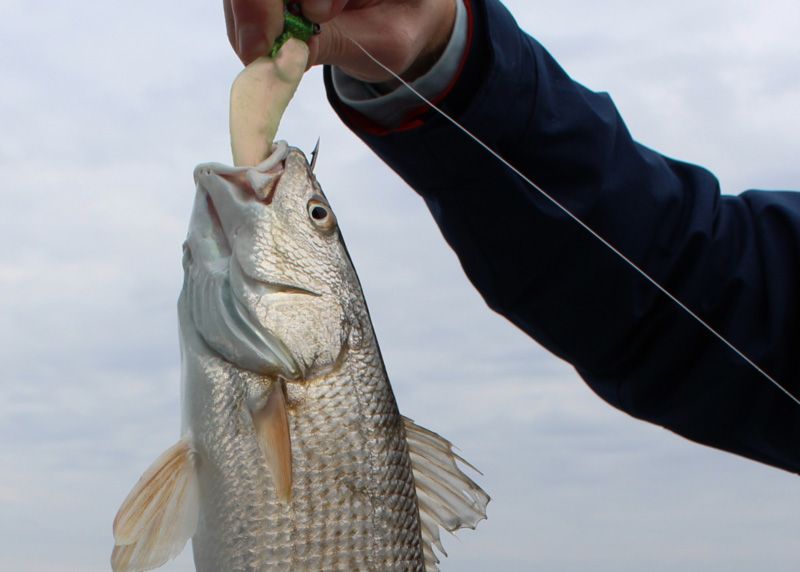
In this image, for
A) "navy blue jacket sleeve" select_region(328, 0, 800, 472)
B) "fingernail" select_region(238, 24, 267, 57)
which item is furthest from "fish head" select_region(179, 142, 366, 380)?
"navy blue jacket sleeve" select_region(328, 0, 800, 472)

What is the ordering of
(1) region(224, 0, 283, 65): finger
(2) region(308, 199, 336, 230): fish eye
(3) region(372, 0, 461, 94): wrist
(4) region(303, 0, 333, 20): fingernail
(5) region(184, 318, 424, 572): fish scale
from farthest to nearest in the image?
1. (3) region(372, 0, 461, 94): wrist
2. (2) region(308, 199, 336, 230): fish eye
3. (4) region(303, 0, 333, 20): fingernail
4. (1) region(224, 0, 283, 65): finger
5. (5) region(184, 318, 424, 572): fish scale

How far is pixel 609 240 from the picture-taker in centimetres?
273

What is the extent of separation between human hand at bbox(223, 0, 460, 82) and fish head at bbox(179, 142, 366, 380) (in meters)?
0.33

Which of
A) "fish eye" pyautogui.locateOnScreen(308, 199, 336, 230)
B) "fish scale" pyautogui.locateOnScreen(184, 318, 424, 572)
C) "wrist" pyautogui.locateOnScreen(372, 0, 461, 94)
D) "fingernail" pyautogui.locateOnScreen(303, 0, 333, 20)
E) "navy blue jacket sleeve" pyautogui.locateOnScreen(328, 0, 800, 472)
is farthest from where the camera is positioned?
"navy blue jacket sleeve" pyautogui.locateOnScreen(328, 0, 800, 472)

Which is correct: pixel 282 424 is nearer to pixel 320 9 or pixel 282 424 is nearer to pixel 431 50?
pixel 320 9

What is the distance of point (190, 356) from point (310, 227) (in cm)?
46

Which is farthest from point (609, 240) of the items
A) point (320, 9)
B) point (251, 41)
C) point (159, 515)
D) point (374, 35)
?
point (159, 515)

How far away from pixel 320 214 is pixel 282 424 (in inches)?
23.7

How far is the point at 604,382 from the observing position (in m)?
3.06

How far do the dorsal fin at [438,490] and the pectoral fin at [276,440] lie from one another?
0.43 meters

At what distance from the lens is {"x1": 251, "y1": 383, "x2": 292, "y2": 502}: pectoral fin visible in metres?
1.62

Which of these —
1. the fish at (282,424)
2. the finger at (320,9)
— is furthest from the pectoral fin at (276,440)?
the finger at (320,9)

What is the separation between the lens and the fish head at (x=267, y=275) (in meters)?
1.78

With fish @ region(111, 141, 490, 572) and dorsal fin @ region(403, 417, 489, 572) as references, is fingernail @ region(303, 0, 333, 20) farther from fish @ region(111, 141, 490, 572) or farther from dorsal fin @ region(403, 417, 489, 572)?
dorsal fin @ region(403, 417, 489, 572)
